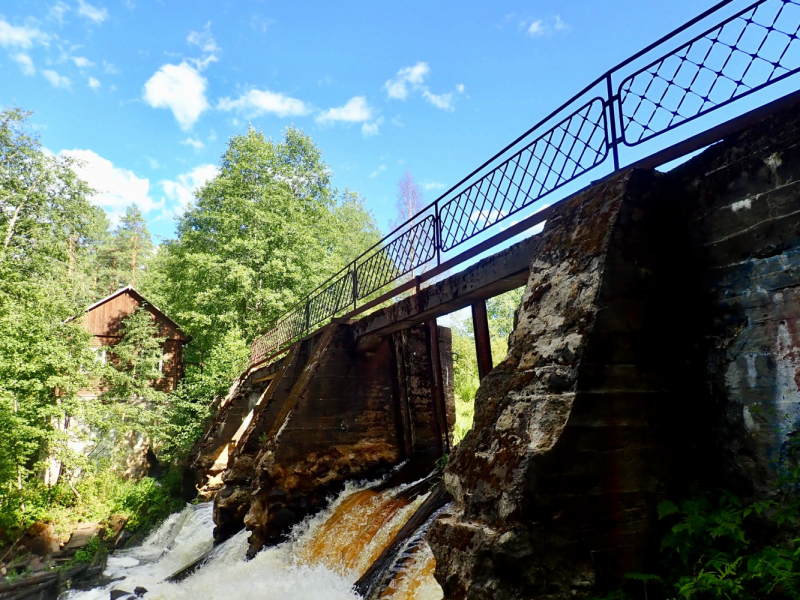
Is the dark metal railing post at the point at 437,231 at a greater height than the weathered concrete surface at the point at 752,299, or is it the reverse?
the dark metal railing post at the point at 437,231

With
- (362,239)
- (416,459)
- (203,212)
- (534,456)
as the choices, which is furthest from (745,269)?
(362,239)

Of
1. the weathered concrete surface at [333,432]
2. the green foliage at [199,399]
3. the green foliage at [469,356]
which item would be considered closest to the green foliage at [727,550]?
the weathered concrete surface at [333,432]

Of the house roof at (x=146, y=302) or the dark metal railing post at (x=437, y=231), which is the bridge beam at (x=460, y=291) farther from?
the house roof at (x=146, y=302)

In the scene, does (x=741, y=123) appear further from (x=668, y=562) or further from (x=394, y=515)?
(x=394, y=515)

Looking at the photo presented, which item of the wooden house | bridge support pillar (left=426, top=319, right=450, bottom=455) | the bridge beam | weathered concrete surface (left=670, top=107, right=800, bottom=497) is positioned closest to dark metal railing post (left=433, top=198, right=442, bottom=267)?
the bridge beam

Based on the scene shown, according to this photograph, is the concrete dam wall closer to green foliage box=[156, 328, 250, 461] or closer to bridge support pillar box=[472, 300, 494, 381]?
bridge support pillar box=[472, 300, 494, 381]

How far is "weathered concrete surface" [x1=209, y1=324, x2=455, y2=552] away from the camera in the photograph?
791 cm

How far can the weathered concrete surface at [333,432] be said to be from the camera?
7.91 m

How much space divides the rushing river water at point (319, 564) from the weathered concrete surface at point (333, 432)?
419mm

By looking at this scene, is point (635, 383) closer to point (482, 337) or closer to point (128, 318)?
point (482, 337)

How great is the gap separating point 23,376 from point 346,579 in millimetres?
12756

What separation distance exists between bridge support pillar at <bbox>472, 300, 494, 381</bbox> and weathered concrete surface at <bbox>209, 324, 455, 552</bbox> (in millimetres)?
2403

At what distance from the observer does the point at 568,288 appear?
3.40m

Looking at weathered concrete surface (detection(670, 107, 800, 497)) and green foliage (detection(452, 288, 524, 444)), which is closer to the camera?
weathered concrete surface (detection(670, 107, 800, 497))
